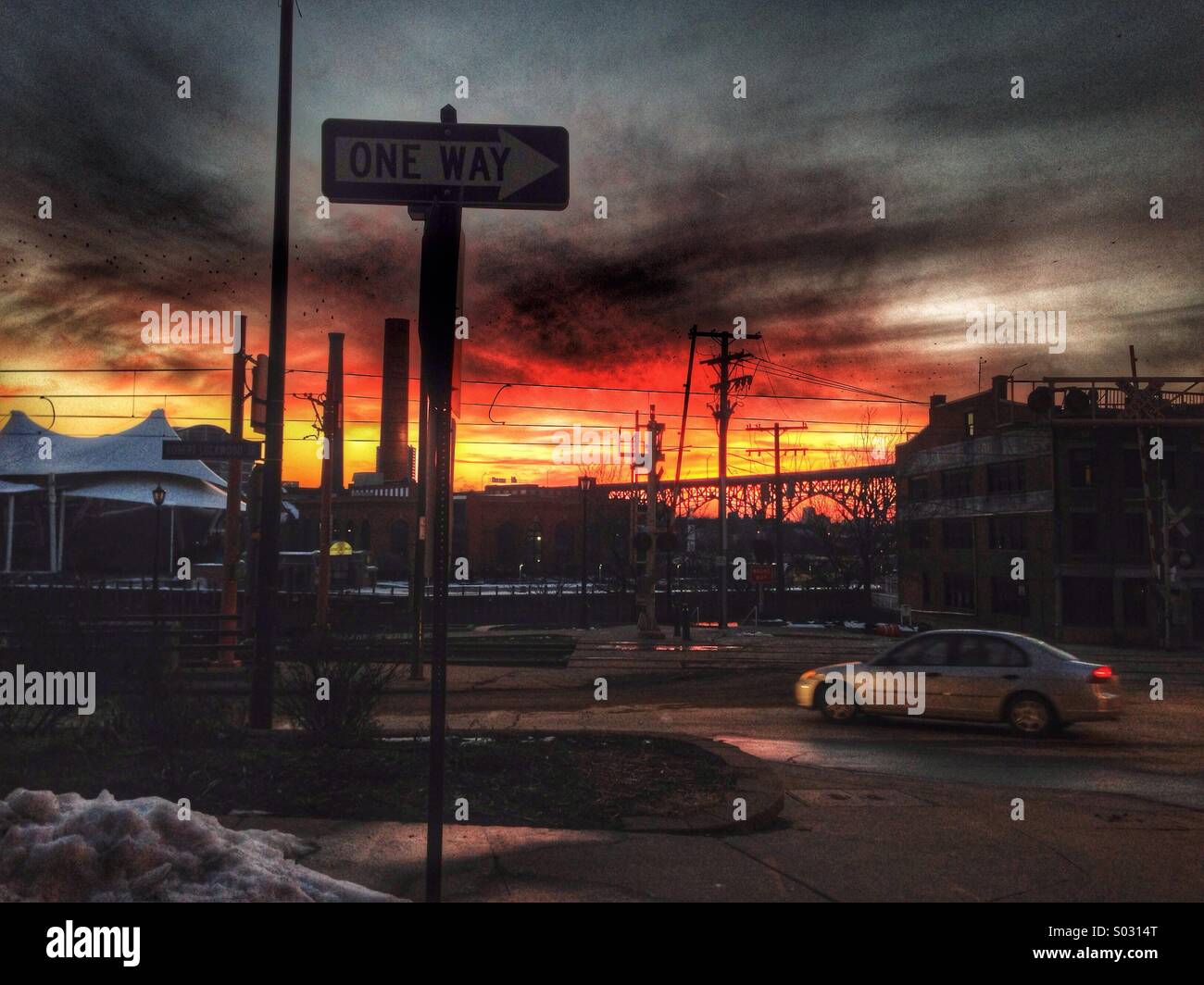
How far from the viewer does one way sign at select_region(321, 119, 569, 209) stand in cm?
396

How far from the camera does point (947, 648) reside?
13.3m

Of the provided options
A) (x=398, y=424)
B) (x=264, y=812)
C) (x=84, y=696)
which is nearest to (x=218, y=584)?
(x=398, y=424)

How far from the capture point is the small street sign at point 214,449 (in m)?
12.7

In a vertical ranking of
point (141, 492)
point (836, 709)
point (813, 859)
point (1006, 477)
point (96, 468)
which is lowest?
point (836, 709)

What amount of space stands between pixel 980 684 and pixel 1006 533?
104 feet

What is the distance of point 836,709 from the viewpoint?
46.2 ft

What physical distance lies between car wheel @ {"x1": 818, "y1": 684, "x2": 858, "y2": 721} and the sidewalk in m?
5.94

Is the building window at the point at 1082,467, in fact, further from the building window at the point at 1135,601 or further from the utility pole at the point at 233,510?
the utility pole at the point at 233,510

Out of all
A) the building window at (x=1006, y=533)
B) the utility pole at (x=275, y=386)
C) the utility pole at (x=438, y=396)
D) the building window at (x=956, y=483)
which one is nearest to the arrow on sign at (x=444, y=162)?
the utility pole at (x=438, y=396)

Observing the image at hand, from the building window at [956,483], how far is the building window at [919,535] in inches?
95.0

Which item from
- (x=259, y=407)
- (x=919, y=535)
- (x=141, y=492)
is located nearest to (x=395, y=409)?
(x=141, y=492)

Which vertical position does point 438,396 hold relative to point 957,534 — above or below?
below

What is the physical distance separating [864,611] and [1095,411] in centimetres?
1710
